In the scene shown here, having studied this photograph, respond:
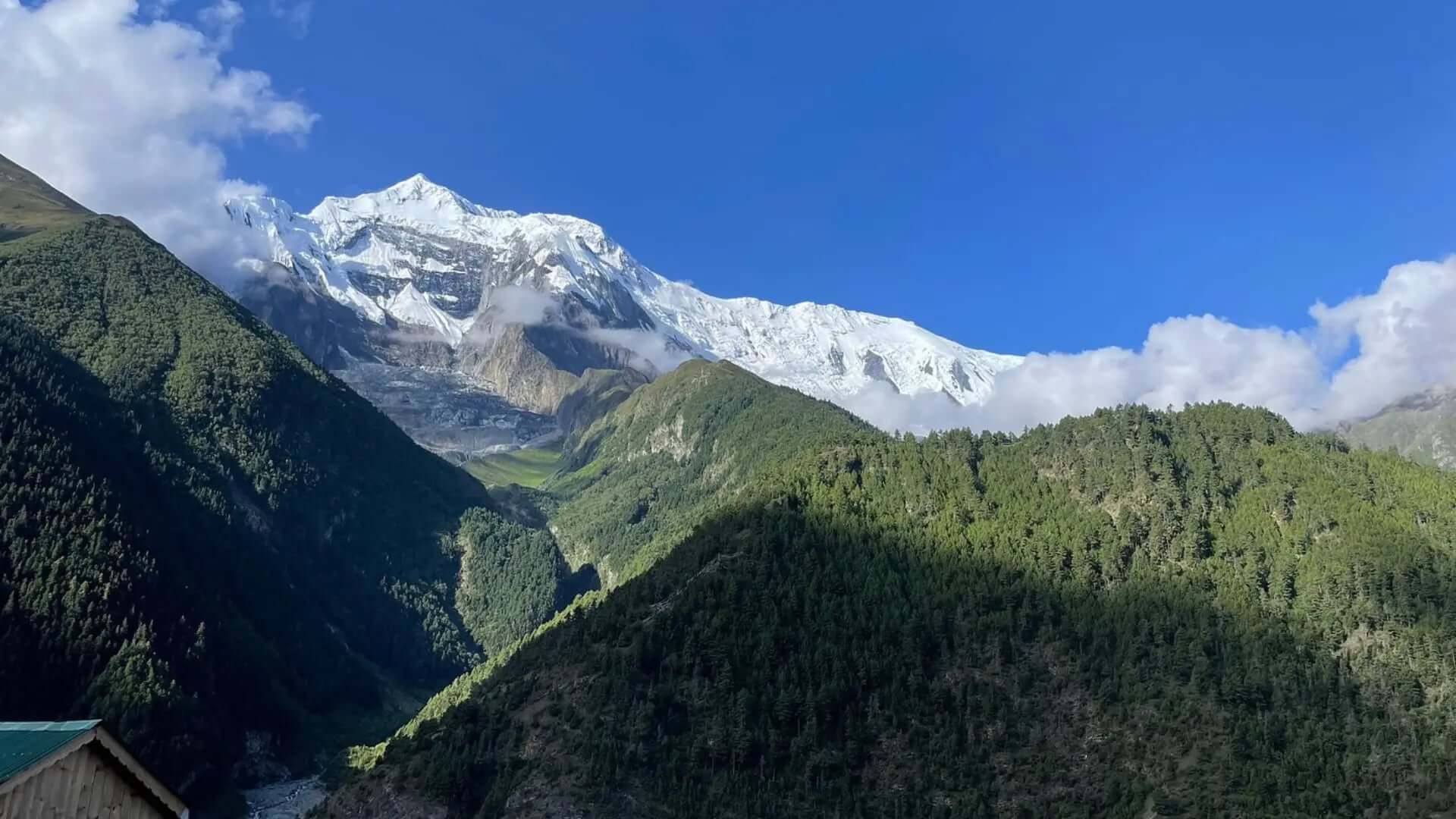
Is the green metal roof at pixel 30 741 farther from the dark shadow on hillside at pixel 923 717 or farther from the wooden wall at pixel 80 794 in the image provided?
the dark shadow on hillside at pixel 923 717

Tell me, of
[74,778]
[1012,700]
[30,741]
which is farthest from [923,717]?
[30,741]

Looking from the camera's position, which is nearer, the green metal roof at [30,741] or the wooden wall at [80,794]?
the green metal roof at [30,741]

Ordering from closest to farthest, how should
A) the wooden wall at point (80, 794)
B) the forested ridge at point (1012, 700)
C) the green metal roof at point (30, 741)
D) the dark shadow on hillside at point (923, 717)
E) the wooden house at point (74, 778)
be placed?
the green metal roof at point (30, 741) → the wooden house at point (74, 778) → the wooden wall at point (80, 794) → the dark shadow on hillside at point (923, 717) → the forested ridge at point (1012, 700)

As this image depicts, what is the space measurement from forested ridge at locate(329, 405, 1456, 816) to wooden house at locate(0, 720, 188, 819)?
142 m

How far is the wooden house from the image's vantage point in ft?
55.3

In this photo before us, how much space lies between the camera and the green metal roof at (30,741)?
656 inches

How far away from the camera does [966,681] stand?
18062 cm

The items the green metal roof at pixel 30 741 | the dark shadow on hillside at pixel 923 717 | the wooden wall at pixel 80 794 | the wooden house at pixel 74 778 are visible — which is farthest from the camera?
the dark shadow on hillside at pixel 923 717

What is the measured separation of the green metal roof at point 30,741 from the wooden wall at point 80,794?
41 centimetres

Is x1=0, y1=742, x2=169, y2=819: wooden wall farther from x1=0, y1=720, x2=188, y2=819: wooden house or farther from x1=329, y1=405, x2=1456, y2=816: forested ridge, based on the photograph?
x1=329, y1=405, x2=1456, y2=816: forested ridge

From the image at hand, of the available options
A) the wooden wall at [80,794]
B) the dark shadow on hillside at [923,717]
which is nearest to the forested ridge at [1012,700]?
→ the dark shadow on hillside at [923,717]

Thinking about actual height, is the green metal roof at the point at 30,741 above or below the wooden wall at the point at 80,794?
above

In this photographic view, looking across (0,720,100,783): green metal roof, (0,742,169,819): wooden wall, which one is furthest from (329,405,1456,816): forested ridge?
(0,720,100,783): green metal roof

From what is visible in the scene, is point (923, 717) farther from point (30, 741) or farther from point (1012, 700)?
point (30, 741)
